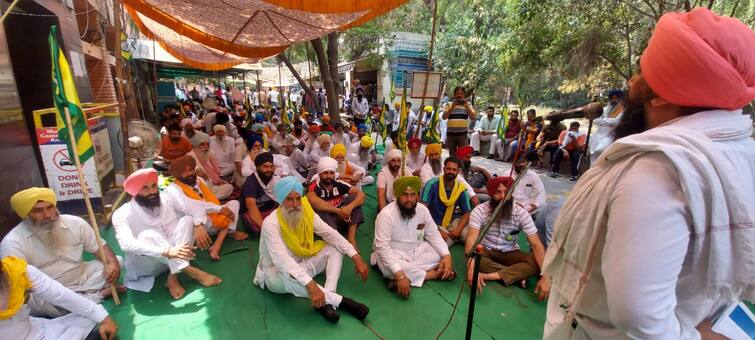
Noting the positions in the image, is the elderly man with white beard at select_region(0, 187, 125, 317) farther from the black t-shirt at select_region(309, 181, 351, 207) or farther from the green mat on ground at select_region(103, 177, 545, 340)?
the black t-shirt at select_region(309, 181, 351, 207)

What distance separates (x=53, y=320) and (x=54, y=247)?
53cm

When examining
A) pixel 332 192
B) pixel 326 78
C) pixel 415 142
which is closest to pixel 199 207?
pixel 332 192

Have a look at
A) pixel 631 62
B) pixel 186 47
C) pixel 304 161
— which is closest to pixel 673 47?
pixel 304 161

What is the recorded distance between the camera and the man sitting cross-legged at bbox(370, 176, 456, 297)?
3184 millimetres

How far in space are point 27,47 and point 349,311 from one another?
5103 mm

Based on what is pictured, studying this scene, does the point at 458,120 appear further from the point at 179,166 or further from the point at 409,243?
the point at 179,166

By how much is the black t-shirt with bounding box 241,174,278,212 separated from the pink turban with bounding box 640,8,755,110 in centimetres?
397

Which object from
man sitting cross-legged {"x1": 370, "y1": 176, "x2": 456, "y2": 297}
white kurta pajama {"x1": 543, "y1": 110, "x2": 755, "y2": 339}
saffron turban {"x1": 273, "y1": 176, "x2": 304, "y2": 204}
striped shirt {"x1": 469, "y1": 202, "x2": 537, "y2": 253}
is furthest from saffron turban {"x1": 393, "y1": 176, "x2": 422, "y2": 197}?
white kurta pajama {"x1": 543, "y1": 110, "x2": 755, "y2": 339}

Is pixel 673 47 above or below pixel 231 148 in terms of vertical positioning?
above

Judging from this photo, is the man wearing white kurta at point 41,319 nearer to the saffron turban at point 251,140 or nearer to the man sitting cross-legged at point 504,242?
the man sitting cross-legged at point 504,242

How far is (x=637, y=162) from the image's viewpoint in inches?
30.9

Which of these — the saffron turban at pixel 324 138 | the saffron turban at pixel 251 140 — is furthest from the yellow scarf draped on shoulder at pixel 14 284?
the saffron turban at pixel 324 138

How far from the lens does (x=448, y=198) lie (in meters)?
4.19

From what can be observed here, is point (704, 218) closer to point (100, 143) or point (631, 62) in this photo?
point (100, 143)
